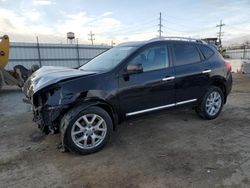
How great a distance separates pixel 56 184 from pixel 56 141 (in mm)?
1403

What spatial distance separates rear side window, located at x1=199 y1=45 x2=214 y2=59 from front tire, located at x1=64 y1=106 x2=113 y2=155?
2.75m

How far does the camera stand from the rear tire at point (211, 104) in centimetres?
526

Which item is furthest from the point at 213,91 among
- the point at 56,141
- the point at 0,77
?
the point at 0,77

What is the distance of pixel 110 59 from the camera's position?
4531 mm

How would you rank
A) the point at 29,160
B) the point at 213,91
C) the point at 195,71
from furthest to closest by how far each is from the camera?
the point at 213,91, the point at 195,71, the point at 29,160

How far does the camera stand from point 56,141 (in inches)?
169

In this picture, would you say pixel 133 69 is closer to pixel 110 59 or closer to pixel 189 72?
pixel 110 59

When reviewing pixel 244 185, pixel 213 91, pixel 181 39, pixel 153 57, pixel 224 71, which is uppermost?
pixel 181 39

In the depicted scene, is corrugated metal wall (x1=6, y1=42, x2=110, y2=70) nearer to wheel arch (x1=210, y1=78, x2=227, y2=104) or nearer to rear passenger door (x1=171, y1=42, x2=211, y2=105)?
rear passenger door (x1=171, y1=42, x2=211, y2=105)

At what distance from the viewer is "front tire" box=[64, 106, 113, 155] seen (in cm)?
362

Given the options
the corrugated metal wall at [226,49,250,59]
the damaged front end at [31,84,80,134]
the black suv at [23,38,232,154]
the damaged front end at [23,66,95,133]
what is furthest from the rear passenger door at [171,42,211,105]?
the corrugated metal wall at [226,49,250,59]

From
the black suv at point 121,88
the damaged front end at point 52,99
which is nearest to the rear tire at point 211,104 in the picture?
the black suv at point 121,88

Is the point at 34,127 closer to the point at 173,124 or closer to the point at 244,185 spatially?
the point at 173,124

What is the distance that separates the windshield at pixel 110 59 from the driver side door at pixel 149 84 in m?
0.23
